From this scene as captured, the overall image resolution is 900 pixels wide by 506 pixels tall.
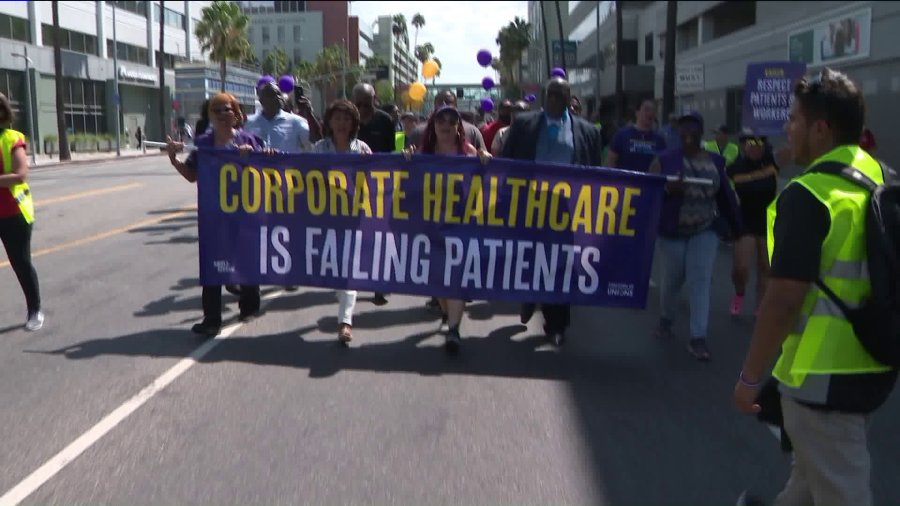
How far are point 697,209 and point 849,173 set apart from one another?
4256mm

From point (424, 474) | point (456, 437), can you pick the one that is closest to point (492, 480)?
point (424, 474)

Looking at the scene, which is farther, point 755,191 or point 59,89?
point 59,89

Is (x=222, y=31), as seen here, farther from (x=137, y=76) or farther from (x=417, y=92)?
(x=417, y=92)

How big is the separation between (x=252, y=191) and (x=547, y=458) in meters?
3.44

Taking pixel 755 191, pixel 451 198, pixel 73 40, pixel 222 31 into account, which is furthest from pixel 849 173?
pixel 222 31

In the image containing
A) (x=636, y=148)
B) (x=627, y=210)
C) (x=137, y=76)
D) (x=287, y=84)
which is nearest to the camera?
(x=627, y=210)

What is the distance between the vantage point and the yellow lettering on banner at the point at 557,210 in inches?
268

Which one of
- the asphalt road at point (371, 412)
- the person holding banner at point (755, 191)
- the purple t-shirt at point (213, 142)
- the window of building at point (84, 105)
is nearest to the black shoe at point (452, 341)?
the asphalt road at point (371, 412)

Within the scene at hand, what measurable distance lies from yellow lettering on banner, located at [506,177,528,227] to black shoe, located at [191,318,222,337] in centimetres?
246

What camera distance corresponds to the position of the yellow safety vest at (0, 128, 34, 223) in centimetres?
731

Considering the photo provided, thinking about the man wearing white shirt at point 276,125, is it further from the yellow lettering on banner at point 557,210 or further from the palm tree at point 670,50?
the palm tree at point 670,50

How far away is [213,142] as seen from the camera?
7574 mm

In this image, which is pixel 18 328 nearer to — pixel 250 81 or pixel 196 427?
pixel 196 427

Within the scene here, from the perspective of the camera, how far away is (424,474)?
455 cm
